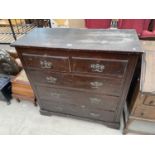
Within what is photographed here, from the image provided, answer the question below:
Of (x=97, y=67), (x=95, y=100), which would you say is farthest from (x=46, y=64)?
(x=95, y=100)

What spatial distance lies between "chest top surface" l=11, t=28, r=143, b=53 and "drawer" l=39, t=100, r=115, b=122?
71cm

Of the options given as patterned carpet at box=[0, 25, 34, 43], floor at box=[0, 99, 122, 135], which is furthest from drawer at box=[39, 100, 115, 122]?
patterned carpet at box=[0, 25, 34, 43]

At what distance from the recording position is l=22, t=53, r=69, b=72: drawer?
1.16 meters

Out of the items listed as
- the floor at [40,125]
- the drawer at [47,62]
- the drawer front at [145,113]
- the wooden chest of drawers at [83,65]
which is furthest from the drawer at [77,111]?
the drawer at [47,62]

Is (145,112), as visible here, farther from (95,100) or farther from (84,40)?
(84,40)

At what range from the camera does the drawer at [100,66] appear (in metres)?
1.05

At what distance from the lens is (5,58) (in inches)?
69.7

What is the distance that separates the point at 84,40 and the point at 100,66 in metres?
0.25

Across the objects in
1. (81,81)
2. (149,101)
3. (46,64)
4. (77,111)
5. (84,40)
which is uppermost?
(84,40)

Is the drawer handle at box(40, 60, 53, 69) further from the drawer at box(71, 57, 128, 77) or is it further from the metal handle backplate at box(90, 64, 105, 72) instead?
the metal handle backplate at box(90, 64, 105, 72)

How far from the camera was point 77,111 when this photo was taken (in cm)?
160
